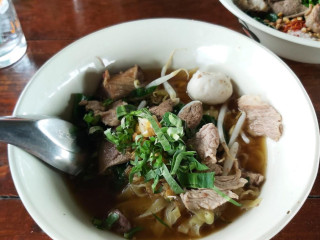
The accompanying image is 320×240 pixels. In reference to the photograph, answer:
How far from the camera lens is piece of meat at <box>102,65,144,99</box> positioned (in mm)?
1479

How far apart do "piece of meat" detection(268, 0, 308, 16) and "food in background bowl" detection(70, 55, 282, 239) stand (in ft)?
1.88

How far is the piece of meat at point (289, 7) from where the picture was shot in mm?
1801

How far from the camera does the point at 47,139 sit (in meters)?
1.21

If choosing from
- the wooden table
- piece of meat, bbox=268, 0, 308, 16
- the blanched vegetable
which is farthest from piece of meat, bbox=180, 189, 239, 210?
piece of meat, bbox=268, 0, 308, 16

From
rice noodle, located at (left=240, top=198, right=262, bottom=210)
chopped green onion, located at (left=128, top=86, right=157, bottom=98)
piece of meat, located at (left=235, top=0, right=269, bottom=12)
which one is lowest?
rice noodle, located at (left=240, top=198, right=262, bottom=210)

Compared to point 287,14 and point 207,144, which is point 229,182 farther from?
point 287,14

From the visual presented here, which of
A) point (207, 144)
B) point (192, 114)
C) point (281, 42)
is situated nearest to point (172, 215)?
point (207, 144)

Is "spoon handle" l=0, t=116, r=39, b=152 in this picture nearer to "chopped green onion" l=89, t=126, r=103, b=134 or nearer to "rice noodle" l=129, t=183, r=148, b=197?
"chopped green onion" l=89, t=126, r=103, b=134

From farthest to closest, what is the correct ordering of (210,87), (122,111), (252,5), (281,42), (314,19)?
1. (252,5)
2. (314,19)
3. (281,42)
4. (210,87)
5. (122,111)

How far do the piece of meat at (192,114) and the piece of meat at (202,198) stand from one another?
274 mm

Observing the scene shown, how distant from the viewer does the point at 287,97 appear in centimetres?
135

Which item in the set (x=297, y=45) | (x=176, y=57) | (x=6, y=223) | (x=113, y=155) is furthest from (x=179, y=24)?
(x=6, y=223)

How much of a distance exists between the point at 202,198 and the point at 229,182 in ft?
0.39

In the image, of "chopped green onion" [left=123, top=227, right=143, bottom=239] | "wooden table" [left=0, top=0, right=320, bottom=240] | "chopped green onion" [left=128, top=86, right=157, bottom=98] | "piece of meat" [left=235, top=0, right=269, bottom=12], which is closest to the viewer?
"chopped green onion" [left=123, top=227, right=143, bottom=239]
